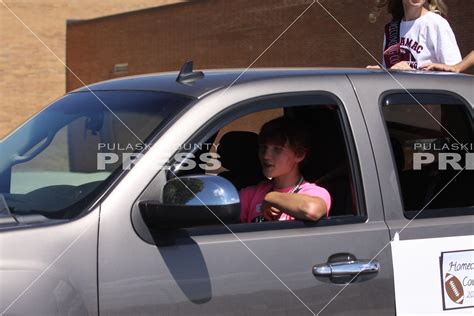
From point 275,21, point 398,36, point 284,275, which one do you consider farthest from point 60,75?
point 284,275

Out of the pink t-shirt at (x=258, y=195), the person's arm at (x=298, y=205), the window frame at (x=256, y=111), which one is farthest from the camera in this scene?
the pink t-shirt at (x=258, y=195)

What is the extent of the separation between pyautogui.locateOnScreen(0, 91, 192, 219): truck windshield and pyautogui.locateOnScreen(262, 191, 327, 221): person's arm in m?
0.60

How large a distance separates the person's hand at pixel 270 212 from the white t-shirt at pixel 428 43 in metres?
1.92

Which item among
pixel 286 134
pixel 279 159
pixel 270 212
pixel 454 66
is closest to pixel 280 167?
pixel 279 159

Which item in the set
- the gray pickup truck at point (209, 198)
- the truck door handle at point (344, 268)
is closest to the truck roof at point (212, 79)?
the gray pickup truck at point (209, 198)

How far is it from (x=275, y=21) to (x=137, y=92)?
22.1 meters

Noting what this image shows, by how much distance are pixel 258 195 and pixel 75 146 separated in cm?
89

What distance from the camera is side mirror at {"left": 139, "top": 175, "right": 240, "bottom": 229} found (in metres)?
3.13

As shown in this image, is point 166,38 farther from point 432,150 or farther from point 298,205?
point 298,205

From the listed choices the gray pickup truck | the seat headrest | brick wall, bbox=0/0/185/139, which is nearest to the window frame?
the gray pickup truck

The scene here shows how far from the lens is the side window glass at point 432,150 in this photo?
4.20 m

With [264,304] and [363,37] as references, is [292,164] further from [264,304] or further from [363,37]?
[363,37]

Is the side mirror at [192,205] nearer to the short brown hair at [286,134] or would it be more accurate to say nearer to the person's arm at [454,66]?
the short brown hair at [286,134]

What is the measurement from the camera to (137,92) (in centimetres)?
386
